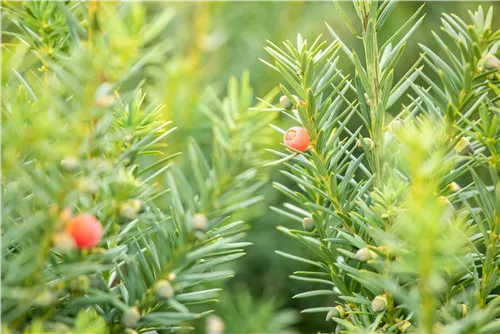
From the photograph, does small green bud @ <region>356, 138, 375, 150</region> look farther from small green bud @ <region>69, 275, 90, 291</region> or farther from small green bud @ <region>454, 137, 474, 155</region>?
Answer: small green bud @ <region>69, 275, 90, 291</region>

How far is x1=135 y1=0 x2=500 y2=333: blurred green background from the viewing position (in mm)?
667

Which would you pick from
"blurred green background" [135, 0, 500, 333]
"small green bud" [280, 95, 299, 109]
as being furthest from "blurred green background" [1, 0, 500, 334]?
"small green bud" [280, 95, 299, 109]

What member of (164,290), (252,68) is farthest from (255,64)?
(164,290)

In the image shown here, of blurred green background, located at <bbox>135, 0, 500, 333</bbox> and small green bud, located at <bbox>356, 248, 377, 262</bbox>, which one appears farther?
blurred green background, located at <bbox>135, 0, 500, 333</bbox>

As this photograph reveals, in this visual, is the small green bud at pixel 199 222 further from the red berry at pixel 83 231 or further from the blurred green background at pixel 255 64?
the blurred green background at pixel 255 64

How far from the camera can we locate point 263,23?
3.06ft

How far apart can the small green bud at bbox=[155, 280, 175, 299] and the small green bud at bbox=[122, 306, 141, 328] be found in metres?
0.01

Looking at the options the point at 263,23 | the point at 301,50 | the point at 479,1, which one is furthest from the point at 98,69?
the point at 479,1

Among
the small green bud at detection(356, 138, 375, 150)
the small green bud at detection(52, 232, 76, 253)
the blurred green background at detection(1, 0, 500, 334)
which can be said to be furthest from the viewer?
the blurred green background at detection(1, 0, 500, 334)

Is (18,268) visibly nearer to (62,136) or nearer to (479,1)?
(62,136)

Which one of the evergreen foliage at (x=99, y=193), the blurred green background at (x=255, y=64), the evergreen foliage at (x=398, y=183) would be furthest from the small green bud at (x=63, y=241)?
the blurred green background at (x=255, y=64)

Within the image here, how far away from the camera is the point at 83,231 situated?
258mm

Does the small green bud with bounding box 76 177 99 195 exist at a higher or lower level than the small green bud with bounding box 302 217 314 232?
higher

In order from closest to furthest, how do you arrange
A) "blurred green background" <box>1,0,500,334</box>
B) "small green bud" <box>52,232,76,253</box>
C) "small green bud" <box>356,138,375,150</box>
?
1. "small green bud" <box>52,232,76,253</box>
2. "small green bud" <box>356,138,375,150</box>
3. "blurred green background" <box>1,0,500,334</box>
